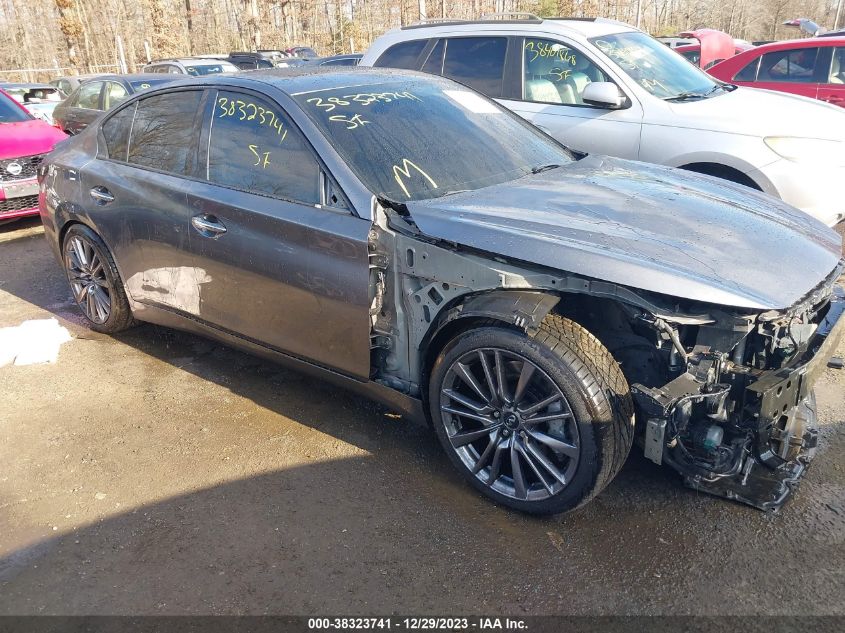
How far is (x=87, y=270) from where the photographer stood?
184 inches

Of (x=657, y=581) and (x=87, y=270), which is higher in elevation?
(x=87, y=270)

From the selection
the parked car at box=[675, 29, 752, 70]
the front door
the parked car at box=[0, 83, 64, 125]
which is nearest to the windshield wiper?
the front door

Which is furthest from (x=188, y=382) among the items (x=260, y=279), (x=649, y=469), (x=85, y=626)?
(x=649, y=469)

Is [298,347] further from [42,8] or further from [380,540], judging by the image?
[42,8]

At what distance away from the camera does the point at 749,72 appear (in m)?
9.48

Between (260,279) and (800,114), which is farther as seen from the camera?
(800,114)

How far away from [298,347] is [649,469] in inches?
69.3

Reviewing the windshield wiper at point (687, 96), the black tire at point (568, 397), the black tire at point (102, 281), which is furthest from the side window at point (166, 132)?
the windshield wiper at point (687, 96)

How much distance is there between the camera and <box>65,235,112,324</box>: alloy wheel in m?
4.59

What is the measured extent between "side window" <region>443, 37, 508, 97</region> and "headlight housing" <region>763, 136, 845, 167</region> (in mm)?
2341

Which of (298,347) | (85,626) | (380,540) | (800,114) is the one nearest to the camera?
(85,626)

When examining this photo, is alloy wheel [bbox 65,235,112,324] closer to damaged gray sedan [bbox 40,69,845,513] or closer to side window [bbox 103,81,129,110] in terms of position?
damaged gray sedan [bbox 40,69,845,513]

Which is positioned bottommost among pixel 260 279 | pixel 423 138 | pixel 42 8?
pixel 260 279

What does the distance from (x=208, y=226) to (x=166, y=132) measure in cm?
83
